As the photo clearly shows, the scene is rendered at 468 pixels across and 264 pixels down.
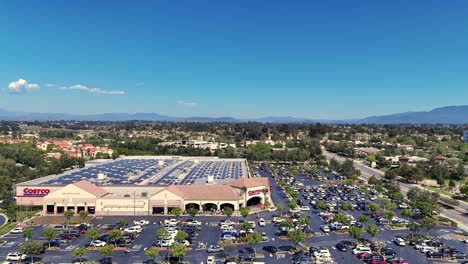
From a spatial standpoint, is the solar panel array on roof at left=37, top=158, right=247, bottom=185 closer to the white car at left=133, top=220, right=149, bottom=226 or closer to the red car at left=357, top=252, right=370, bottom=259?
the white car at left=133, top=220, right=149, bottom=226

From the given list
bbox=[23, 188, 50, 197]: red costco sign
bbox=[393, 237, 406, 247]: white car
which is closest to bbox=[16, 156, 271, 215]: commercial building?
bbox=[23, 188, 50, 197]: red costco sign

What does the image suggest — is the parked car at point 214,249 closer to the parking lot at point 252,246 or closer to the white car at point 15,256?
the parking lot at point 252,246

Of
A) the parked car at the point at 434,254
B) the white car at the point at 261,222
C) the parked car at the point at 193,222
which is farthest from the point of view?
the white car at the point at 261,222

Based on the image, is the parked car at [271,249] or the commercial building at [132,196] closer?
the parked car at [271,249]

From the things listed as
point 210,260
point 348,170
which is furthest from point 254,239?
point 348,170

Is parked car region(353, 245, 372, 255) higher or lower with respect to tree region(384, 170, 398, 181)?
lower

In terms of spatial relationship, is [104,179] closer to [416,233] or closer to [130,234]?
[130,234]

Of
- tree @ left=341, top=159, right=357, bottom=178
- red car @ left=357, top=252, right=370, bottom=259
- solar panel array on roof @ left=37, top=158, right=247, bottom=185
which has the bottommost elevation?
red car @ left=357, top=252, right=370, bottom=259

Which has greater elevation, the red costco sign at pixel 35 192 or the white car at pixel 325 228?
the red costco sign at pixel 35 192

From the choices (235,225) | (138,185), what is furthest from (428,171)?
(138,185)

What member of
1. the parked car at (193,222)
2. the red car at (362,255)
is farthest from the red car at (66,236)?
the red car at (362,255)

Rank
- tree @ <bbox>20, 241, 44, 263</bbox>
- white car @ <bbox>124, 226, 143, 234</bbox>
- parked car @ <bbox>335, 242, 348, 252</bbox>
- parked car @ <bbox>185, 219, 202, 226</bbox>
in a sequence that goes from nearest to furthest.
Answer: tree @ <bbox>20, 241, 44, 263</bbox> → parked car @ <bbox>335, 242, 348, 252</bbox> → white car @ <bbox>124, 226, 143, 234</bbox> → parked car @ <bbox>185, 219, 202, 226</bbox>
